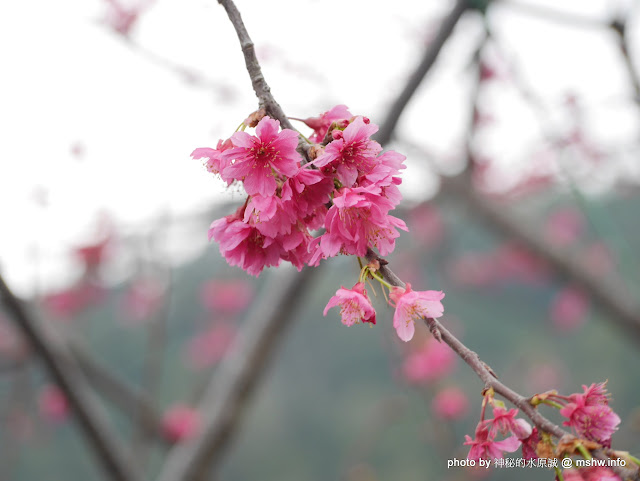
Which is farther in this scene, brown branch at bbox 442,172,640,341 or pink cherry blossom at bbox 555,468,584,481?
brown branch at bbox 442,172,640,341

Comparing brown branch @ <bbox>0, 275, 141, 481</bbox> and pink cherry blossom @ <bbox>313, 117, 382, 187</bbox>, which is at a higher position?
pink cherry blossom @ <bbox>313, 117, 382, 187</bbox>

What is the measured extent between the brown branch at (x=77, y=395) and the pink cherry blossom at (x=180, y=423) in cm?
106

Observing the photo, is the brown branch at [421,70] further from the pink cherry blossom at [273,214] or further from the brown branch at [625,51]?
the pink cherry blossom at [273,214]

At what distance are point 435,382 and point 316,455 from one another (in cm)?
501

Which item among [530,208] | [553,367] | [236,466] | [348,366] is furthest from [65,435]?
[530,208]

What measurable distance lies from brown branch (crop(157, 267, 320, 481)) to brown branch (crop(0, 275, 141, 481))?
0.29 m

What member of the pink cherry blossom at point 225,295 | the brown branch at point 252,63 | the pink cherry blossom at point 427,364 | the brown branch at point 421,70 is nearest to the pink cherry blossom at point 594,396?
the brown branch at point 252,63

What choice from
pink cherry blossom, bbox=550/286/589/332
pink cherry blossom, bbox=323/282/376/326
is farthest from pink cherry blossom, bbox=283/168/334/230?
pink cherry blossom, bbox=550/286/589/332

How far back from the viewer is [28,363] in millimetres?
2387

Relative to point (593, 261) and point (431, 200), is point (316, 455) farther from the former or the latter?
point (431, 200)

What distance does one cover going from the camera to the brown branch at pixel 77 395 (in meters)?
1.48

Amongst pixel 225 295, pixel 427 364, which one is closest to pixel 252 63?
pixel 427 364

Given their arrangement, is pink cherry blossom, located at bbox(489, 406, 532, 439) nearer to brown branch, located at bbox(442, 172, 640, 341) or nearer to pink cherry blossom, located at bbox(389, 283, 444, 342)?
pink cherry blossom, located at bbox(389, 283, 444, 342)

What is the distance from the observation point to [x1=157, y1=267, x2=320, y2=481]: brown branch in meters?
2.04
